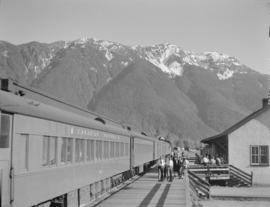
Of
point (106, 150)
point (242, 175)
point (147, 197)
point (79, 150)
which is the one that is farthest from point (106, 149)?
point (242, 175)

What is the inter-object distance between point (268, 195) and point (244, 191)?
8.46 ft

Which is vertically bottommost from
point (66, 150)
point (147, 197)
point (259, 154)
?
point (147, 197)

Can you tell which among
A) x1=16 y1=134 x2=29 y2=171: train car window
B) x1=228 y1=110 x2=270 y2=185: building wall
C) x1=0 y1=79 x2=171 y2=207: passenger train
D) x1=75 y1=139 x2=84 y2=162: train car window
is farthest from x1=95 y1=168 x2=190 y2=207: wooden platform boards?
x1=228 y1=110 x2=270 y2=185: building wall

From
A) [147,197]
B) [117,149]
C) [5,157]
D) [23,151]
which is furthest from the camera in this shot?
[117,149]

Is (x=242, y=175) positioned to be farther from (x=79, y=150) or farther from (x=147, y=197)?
(x=79, y=150)

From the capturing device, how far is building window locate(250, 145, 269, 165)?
43281 mm

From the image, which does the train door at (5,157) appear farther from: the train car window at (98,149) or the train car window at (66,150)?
the train car window at (98,149)

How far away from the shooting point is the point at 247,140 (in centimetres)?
4344

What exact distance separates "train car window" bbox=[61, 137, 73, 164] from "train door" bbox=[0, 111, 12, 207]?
12.6ft

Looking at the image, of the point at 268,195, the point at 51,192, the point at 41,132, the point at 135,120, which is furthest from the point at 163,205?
the point at 135,120

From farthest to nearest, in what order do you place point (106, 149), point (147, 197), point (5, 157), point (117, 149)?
point (117, 149), point (147, 197), point (106, 149), point (5, 157)

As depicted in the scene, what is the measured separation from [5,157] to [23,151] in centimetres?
93

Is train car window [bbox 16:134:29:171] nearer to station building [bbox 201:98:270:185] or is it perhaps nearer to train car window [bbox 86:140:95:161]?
train car window [bbox 86:140:95:161]

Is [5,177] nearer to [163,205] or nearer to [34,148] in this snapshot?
[34,148]
